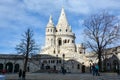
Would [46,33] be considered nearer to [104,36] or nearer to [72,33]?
[72,33]

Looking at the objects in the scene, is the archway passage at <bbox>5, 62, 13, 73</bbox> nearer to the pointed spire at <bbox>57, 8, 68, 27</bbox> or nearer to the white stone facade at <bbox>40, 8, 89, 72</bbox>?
the white stone facade at <bbox>40, 8, 89, 72</bbox>

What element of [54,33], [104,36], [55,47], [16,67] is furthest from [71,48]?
[104,36]

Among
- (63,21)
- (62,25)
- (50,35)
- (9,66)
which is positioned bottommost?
(9,66)

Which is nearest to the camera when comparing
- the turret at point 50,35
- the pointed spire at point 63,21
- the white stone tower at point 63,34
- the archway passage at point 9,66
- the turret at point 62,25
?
the archway passage at point 9,66

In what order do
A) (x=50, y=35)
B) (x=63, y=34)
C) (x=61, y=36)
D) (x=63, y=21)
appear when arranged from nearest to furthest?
(x=63, y=34) → (x=50, y=35) → (x=61, y=36) → (x=63, y=21)

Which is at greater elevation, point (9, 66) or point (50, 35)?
point (50, 35)

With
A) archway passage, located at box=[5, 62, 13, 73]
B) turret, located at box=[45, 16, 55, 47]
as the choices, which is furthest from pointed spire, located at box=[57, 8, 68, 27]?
archway passage, located at box=[5, 62, 13, 73]

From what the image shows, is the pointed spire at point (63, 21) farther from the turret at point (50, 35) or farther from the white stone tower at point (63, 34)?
the turret at point (50, 35)

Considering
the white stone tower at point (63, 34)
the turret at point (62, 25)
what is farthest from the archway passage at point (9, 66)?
the turret at point (62, 25)

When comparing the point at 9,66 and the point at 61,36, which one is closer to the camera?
the point at 9,66

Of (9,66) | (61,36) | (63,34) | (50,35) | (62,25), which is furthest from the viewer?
(62,25)

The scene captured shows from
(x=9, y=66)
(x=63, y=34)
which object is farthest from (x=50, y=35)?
(x=9, y=66)

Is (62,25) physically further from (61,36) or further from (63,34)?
(61,36)

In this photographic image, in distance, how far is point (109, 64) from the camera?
222ft
